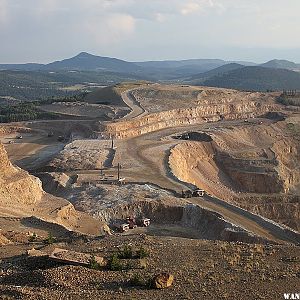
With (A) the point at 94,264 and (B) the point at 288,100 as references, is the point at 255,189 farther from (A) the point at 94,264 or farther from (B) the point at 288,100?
(A) the point at 94,264

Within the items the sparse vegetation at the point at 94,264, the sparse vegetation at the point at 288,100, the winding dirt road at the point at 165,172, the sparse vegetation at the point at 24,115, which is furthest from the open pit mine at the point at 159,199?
the sparse vegetation at the point at 24,115

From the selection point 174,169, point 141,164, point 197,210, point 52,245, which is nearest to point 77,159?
point 141,164

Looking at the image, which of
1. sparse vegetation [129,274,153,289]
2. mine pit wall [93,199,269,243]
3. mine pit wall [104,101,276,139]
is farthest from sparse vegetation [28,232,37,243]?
mine pit wall [104,101,276,139]

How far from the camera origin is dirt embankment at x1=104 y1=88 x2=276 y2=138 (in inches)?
2514

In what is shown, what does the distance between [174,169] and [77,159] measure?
10367mm

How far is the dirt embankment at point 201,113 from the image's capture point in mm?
63844

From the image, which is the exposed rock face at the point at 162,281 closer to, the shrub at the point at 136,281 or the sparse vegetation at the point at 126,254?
the shrub at the point at 136,281

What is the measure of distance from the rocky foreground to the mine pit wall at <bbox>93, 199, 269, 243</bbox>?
11123 mm

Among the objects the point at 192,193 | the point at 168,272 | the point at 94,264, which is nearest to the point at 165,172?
the point at 192,193

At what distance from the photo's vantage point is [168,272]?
1695 centimetres

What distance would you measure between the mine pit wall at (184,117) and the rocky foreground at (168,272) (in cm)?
4207

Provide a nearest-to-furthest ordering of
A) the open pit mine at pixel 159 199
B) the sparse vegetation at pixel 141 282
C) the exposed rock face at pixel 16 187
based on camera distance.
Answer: the sparse vegetation at pixel 141 282 → the open pit mine at pixel 159 199 → the exposed rock face at pixel 16 187

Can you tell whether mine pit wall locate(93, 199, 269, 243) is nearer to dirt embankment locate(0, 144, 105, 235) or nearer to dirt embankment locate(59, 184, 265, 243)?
dirt embankment locate(59, 184, 265, 243)

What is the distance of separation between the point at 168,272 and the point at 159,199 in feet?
63.5
